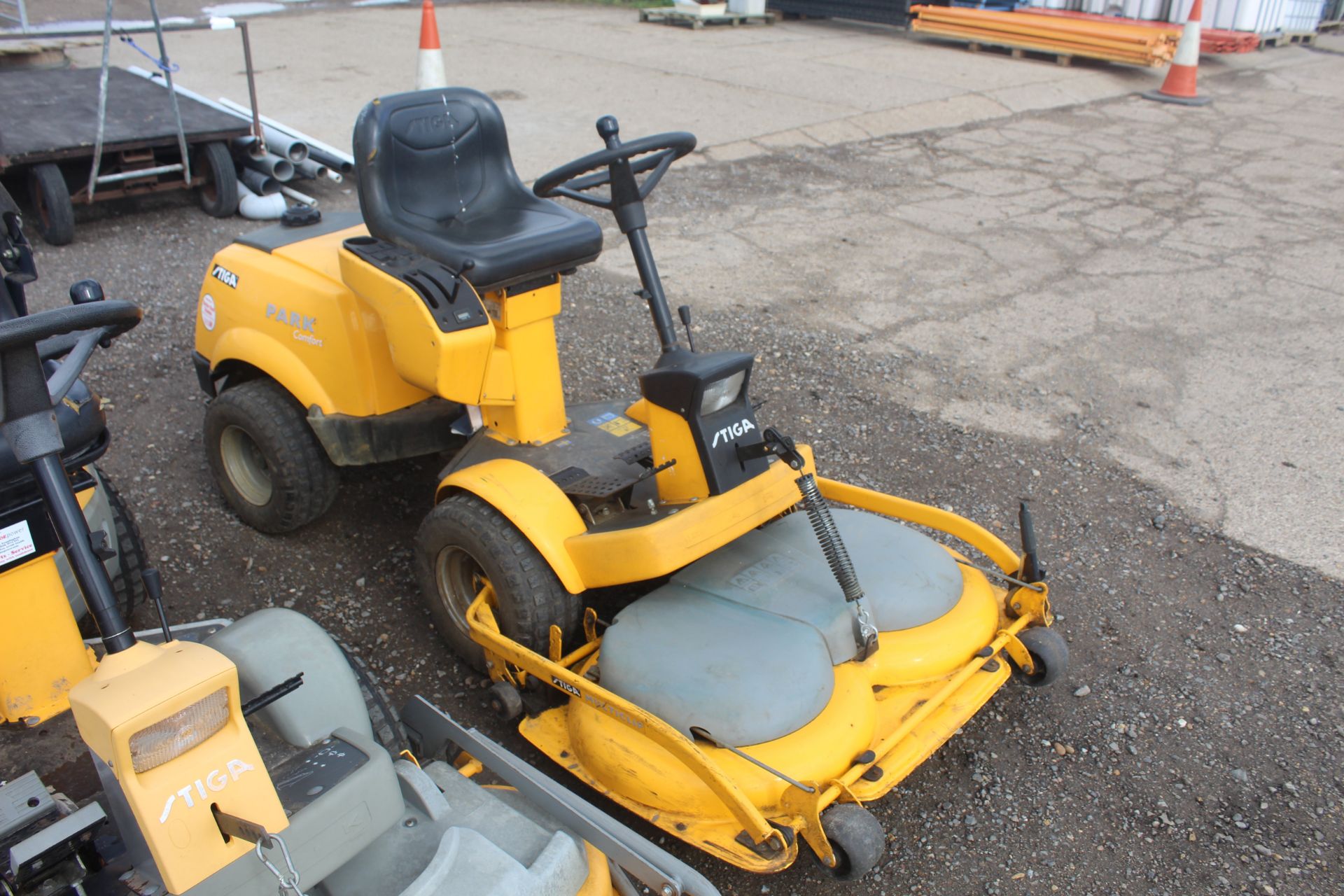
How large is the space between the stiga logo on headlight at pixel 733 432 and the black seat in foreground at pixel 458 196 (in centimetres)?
69

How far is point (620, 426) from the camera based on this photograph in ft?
9.69

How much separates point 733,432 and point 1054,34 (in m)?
9.26

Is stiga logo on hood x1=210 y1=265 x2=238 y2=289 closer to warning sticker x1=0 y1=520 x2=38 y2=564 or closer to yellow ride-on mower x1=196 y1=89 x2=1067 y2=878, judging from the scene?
yellow ride-on mower x1=196 y1=89 x2=1067 y2=878

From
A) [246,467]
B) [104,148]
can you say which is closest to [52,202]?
[104,148]

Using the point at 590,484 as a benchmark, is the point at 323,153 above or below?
above

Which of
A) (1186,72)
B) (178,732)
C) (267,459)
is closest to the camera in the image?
(178,732)

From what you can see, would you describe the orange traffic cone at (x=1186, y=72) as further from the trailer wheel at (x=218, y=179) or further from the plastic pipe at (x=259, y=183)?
the trailer wheel at (x=218, y=179)

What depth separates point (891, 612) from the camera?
233 cm

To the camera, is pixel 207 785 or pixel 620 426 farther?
pixel 620 426

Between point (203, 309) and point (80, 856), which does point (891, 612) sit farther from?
point (203, 309)

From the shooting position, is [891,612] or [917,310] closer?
[891,612]

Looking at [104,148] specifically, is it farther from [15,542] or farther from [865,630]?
[865,630]

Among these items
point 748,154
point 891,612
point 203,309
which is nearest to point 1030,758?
point 891,612

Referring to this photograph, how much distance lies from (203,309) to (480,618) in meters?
1.49
